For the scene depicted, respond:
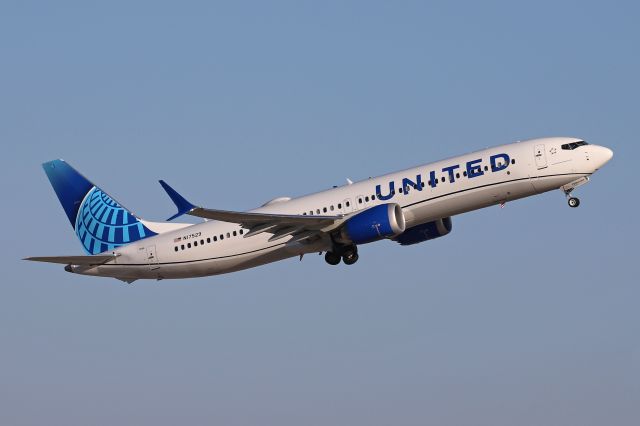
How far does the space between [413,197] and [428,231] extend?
5.29 m

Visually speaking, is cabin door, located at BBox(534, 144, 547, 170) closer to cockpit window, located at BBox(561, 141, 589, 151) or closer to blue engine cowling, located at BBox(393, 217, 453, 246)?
cockpit window, located at BBox(561, 141, 589, 151)

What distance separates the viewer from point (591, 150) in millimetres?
55750

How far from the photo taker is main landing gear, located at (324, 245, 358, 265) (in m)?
59.1

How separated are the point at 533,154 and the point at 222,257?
15.7 meters

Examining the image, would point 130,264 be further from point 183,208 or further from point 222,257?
point 183,208

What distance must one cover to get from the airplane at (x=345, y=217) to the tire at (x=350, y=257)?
0.05 metres

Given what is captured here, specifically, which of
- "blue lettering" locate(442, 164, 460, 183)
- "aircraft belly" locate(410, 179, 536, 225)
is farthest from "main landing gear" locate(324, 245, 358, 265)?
"blue lettering" locate(442, 164, 460, 183)

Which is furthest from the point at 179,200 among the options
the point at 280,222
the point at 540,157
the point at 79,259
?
the point at 540,157

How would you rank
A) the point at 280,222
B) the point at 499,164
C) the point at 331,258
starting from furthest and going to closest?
the point at 331,258 < the point at 280,222 < the point at 499,164

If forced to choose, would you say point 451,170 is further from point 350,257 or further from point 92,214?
point 92,214

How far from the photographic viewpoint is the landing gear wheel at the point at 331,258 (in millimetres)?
59438

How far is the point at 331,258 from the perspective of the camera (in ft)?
196

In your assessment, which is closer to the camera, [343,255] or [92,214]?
[343,255]

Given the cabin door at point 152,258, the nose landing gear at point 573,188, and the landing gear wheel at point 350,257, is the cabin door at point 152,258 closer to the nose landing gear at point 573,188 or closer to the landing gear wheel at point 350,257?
the landing gear wheel at point 350,257
